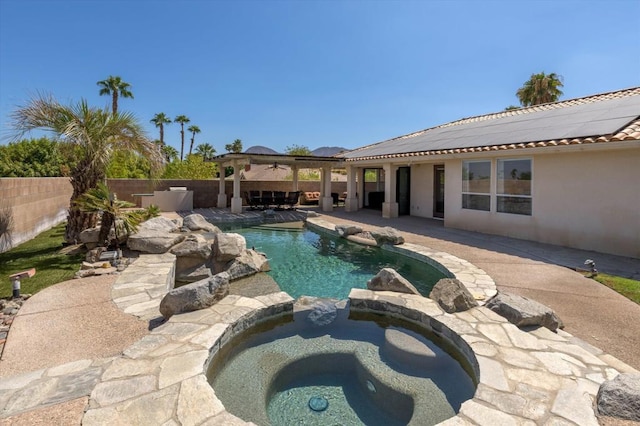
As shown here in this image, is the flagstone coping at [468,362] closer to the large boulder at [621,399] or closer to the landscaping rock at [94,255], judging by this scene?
the large boulder at [621,399]

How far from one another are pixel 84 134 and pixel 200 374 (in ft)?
26.3

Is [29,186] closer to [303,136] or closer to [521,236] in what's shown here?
[521,236]

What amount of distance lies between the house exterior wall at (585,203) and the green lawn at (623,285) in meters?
2.63

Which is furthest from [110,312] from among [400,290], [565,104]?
[565,104]

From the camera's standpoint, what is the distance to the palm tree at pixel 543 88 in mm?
26156

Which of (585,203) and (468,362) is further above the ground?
(585,203)

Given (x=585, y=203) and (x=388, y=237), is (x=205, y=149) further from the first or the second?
(x=585, y=203)

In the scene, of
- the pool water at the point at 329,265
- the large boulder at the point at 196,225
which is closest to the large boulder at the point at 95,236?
the large boulder at the point at 196,225

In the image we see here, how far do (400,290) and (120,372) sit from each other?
4267mm

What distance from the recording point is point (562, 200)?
941cm

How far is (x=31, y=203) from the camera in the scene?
1046cm

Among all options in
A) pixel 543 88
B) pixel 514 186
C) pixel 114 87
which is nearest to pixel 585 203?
pixel 514 186

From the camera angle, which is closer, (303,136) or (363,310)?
(363,310)

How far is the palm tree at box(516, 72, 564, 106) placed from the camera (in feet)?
85.8
